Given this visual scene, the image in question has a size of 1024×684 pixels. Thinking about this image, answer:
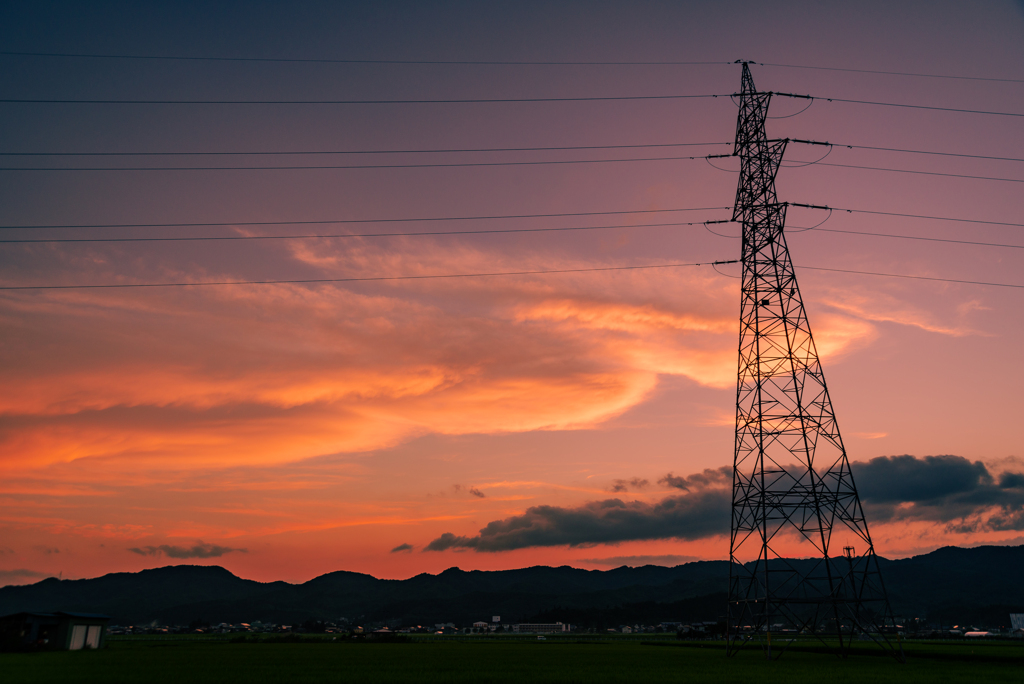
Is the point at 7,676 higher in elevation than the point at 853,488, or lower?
lower

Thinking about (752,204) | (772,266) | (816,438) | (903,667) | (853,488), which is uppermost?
(752,204)

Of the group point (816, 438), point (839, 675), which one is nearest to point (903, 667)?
point (839, 675)

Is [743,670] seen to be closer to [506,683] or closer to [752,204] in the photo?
[506,683]

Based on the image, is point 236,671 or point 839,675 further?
point 236,671

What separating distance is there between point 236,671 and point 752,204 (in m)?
Result: 56.3

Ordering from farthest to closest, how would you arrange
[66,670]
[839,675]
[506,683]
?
[66,670] < [839,675] < [506,683]

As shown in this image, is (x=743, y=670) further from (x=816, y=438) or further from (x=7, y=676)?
(x=7, y=676)

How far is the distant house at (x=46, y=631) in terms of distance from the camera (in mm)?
70188

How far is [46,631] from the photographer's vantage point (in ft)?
238

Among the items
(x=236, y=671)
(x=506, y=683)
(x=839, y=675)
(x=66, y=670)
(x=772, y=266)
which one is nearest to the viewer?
(x=506, y=683)

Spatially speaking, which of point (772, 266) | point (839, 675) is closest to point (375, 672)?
→ point (839, 675)

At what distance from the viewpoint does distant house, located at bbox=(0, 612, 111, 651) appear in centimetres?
7019

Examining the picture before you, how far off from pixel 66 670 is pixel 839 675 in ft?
167

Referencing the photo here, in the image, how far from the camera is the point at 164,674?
144 feet
